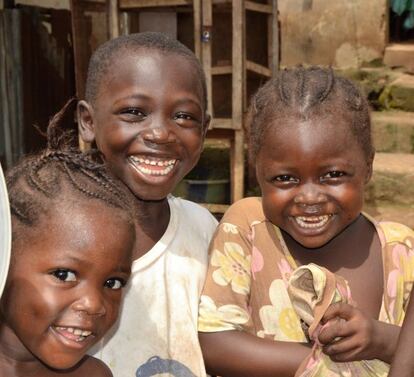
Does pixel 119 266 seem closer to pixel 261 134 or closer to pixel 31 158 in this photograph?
pixel 31 158

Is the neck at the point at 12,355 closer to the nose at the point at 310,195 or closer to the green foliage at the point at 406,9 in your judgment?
the nose at the point at 310,195

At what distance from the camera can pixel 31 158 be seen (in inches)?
68.7

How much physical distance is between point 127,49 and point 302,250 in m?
0.75

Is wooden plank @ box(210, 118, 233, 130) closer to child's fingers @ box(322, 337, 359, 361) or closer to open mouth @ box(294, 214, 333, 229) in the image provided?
open mouth @ box(294, 214, 333, 229)

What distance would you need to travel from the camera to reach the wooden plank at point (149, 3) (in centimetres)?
543

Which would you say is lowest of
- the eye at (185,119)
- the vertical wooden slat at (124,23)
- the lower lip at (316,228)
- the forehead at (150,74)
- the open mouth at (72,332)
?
the open mouth at (72,332)

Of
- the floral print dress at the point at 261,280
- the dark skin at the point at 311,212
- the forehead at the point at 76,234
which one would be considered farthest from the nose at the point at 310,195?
the forehead at the point at 76,234

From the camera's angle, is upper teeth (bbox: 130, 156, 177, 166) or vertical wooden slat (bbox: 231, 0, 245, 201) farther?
vertical wooden slat (bbox: 231, 0, 245, 201)

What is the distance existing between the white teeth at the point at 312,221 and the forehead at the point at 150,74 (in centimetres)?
44

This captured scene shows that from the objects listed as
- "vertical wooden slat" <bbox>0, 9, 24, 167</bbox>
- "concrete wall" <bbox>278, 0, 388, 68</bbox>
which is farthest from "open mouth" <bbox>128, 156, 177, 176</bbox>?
"concrete wall" <bbox>278, 0, 388, 68</bbox>

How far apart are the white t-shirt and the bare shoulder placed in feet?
0.32

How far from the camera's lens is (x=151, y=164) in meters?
2.01

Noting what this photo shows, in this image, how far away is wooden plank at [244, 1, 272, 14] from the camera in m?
5.48

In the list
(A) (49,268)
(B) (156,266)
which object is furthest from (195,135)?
(A) (49,268)
